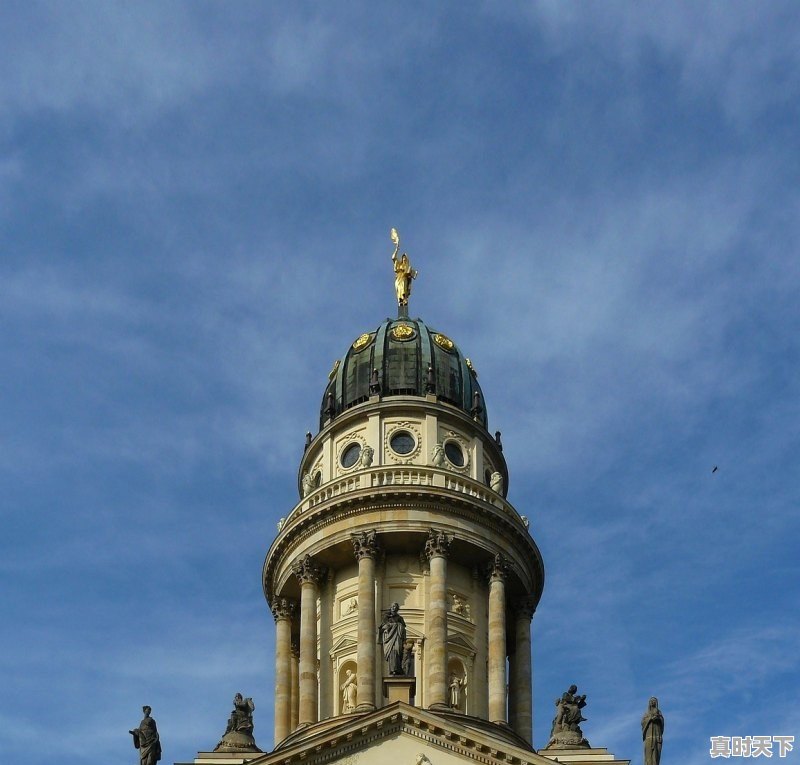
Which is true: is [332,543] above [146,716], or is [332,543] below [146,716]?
above

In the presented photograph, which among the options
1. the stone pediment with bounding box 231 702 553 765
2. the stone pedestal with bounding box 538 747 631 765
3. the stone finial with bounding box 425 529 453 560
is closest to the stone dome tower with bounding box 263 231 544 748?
the stone finial with bounding box 425 529 453 560

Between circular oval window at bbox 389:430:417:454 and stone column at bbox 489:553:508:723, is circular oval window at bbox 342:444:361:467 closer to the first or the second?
circular oval window at bbox 389:430:417:454

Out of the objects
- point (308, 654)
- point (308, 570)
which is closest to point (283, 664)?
point (308, 654)

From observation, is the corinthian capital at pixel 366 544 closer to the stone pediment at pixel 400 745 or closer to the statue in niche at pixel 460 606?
the statue in niche at pixel 460 606

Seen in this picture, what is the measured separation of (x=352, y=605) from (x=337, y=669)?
93.5 inches

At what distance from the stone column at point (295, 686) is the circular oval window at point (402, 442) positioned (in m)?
8.14

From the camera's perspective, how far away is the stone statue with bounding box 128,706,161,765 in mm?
51562

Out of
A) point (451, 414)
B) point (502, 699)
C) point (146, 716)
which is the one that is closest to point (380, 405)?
point (451, 414)

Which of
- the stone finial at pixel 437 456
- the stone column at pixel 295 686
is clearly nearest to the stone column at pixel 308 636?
the stone column at pixel 295 686

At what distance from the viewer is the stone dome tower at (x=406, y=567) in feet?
204

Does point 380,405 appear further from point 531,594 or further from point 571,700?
point 571,700

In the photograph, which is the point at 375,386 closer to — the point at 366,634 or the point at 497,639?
the point at 366,634

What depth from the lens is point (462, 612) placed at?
64.0m

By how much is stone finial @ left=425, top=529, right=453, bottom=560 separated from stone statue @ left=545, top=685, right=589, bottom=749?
8.52 meters
